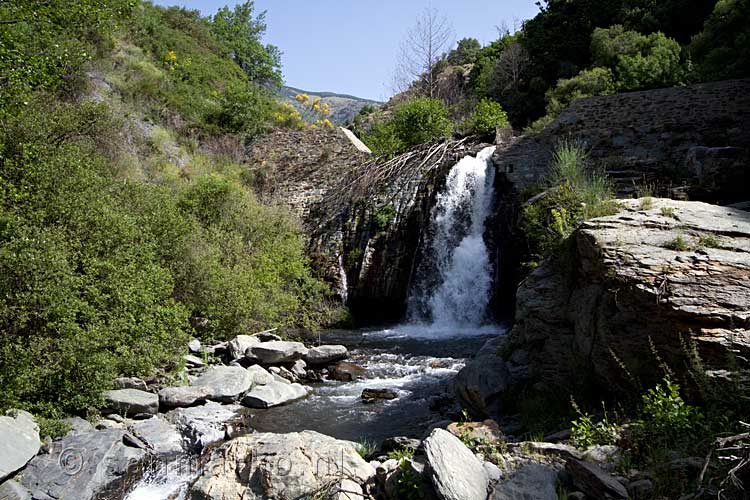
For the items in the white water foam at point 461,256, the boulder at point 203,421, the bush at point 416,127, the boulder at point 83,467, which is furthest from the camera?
the bush at point 416,127

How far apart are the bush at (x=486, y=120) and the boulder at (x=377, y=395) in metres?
9.36

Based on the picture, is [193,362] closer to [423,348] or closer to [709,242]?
[423,348]

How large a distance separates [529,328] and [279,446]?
3.08 m

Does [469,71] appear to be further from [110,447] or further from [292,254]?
[110,447]

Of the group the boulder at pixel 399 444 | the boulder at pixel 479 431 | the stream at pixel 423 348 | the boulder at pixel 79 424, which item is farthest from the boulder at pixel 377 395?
the boulder at pixel 79 424

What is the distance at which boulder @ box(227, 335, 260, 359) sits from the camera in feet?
27.6

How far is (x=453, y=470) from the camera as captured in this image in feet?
10.7

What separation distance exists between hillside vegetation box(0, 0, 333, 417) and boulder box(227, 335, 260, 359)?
0.65 meters

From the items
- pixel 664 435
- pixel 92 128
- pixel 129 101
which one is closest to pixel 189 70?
pixel 129 101

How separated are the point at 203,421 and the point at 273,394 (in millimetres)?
1172

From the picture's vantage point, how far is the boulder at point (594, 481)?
115 inches

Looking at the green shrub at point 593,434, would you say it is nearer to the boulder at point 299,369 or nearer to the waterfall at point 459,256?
the boulder at point 299,369

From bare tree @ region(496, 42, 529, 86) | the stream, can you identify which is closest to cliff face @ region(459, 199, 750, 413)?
the stream

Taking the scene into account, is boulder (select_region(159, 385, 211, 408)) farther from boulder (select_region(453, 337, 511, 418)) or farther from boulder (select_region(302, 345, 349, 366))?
boulder (select_region(453, 337, 511, 418))
